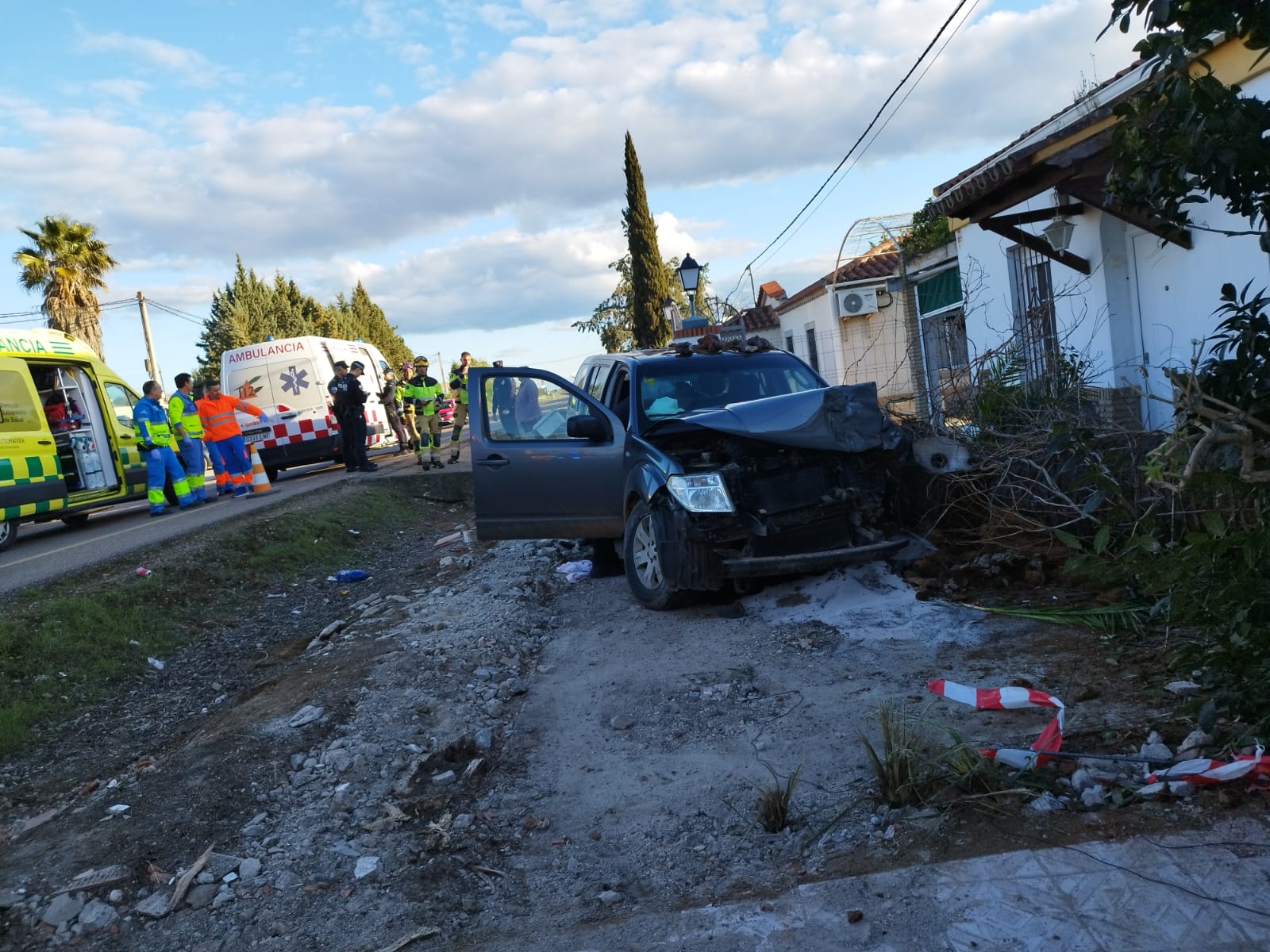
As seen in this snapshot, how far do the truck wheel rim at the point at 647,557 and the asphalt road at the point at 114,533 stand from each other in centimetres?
488

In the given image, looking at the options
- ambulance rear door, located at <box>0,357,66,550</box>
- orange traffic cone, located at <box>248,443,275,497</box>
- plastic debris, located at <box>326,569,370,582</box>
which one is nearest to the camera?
plastic debris, located at <box>326,569,370,582</box>

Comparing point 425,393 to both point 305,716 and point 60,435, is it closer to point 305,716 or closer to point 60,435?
point 60,435

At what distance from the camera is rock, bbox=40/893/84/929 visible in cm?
345

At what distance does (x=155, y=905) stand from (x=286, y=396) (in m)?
14.0

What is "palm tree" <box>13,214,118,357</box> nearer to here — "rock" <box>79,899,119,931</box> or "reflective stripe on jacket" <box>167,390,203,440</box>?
"reflective stripe on jacket" <box>167,390,203,440</box>

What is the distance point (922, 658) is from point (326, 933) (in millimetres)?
3040

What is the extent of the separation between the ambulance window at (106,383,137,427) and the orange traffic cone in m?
1.64

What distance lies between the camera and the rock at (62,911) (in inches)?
136

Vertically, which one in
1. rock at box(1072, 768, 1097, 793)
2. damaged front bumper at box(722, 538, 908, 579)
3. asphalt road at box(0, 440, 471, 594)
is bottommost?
rock at box(1072, 768, 1097, 793)

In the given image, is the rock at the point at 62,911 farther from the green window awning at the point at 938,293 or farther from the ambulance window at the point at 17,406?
the green window awning at the point at 938,293

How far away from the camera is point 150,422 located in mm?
12664

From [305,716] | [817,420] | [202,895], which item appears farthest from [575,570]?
[202,895]

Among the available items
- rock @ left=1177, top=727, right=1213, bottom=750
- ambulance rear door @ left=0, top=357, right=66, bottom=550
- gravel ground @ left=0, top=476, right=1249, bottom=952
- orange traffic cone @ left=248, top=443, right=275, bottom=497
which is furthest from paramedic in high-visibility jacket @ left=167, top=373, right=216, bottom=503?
rock @ left=1177, top=727, right=1213, bottom=750

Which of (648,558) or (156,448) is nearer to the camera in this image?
(648,558)
